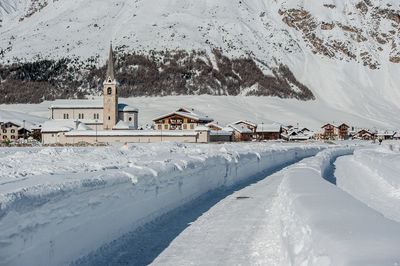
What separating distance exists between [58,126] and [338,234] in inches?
3060

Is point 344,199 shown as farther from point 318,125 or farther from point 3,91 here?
point 3,91

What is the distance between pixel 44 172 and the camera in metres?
9.51

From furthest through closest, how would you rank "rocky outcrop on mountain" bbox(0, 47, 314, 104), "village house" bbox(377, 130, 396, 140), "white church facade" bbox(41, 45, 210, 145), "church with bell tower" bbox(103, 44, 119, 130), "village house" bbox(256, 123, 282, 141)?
"rocky outcrop on mountain" bbox(0, 47, 314, 104)
"village house" bbox(377, 130, 396, 140)
"village house" bbox(256, 123, 282, 141)
"church with bell tower" bbox(103, 44, 119, 130)
"white church facade" bbox(41, 45, 210, 145)

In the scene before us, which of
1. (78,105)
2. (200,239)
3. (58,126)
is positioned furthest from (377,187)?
(78,105)

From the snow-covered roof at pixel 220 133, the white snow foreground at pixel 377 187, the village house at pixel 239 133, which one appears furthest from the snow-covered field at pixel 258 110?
the white snow foreground at pixel 377 187

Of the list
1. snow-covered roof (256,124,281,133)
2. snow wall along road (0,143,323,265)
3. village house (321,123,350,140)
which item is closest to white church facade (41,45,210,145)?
snow-covered roof (256,124,281,133)

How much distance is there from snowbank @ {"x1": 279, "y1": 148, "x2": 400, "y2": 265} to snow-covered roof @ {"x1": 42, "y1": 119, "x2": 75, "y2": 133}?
70505mm

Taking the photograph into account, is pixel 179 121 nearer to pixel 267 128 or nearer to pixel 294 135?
pixel 267 128

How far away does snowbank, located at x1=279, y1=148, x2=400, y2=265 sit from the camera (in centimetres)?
426

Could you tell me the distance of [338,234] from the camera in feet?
16.7

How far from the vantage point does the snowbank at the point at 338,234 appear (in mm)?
4258

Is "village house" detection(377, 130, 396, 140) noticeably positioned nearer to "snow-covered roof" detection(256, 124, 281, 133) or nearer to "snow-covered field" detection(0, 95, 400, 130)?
"snow-covered field" detection(0, 95, 400, 130)

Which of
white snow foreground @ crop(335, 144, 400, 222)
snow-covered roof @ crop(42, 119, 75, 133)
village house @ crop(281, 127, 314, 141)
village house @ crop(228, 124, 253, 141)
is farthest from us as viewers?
village house @ crop(281, 127, 314, 141)

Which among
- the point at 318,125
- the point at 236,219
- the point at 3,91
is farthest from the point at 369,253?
the point at 3,91
